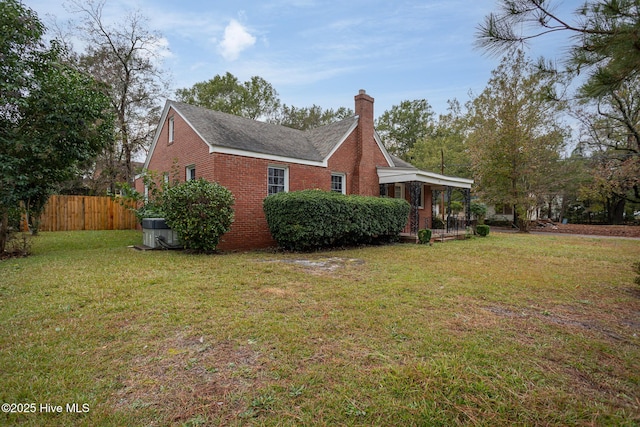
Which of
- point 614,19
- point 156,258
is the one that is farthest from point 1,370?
point 614,19

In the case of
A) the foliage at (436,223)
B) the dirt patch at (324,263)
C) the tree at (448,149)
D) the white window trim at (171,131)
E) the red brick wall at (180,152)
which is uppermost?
the tree at (448,149)

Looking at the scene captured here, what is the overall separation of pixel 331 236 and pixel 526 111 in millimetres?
17496

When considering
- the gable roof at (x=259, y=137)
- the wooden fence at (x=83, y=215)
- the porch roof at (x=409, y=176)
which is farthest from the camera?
the wooden fence at (x=83, y=215)

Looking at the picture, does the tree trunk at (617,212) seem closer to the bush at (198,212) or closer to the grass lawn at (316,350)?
the grass lawn at (316,350)

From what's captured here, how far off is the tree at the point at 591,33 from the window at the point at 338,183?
10.4 metres

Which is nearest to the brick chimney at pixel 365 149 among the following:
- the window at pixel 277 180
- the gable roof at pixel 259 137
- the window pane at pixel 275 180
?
the gable roof at pixel 259 137

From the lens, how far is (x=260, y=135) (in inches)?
504

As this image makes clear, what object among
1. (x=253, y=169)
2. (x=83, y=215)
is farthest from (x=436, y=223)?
(x=83, y=215)

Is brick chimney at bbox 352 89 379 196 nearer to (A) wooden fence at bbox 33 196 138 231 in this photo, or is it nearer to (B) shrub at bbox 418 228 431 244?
(B) shrub at bbox 418 228 431 244

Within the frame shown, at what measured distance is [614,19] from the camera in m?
3.04

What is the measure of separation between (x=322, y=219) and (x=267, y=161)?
335cm

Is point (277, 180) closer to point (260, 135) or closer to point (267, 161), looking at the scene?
point (267, 161)

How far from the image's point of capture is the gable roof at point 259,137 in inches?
421

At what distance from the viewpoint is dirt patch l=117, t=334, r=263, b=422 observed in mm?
2244
